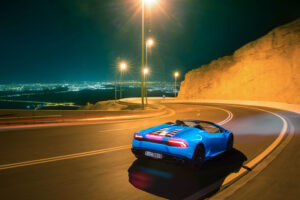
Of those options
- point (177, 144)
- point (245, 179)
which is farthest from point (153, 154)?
point (245, 179)

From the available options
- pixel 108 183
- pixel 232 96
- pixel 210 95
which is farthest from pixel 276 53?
pixel 108 183

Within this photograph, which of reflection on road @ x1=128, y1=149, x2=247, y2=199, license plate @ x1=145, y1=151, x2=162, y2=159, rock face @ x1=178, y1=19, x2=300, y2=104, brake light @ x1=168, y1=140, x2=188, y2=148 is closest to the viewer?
reflection on road @ x1=128, y1=149, x2=247, y2=199

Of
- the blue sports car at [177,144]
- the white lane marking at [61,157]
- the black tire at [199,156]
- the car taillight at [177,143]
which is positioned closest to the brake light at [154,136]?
the blue sports car at [177,144]

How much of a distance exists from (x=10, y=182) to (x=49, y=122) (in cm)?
981

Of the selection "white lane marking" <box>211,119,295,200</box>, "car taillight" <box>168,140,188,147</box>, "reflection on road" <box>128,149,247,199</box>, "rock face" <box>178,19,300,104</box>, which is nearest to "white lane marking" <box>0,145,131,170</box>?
"reflection on road" <box>128,149,247,199</box>

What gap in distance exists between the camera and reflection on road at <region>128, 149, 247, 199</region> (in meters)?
4.22

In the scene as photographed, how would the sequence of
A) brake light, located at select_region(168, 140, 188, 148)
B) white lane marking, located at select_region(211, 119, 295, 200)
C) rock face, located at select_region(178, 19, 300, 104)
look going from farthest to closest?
1. rock face, located at select_region(178, 19, 300, 104)
2. brake light, located at select_region(168, 140, 188, 148)
3. white lane marking, located at select_region(211, 119, 295, 200)

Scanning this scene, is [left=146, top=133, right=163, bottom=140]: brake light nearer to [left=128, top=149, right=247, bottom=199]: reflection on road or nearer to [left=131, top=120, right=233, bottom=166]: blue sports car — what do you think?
[left=131, top=120, right=233, bottom=166]: blue sports car

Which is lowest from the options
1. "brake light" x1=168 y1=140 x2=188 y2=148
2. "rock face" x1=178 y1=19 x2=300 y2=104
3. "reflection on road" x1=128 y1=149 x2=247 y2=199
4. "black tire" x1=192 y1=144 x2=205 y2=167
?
"reflection on road" x1=128 y1=149 x2=247 y2=199

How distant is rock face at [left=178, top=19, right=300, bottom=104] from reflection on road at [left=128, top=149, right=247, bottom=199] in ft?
134

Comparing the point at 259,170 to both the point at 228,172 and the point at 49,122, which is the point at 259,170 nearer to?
the point at 228,172

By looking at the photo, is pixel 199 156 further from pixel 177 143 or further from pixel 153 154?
pixel 153 154

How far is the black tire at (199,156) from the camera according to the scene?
516cm

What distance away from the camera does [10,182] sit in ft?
14.6
